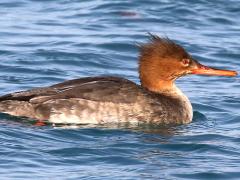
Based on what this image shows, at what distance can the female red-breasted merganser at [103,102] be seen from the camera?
12.2m

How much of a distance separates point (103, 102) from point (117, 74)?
3.47 meters

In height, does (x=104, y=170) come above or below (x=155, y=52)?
below

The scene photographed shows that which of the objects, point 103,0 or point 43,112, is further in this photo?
point 103,0

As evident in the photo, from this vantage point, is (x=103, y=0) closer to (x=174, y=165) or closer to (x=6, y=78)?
(x=6, y=78)

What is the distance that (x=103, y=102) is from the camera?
12.3 meters

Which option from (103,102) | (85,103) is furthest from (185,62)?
(85,103)

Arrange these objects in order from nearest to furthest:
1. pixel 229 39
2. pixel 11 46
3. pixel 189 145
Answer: pixel 189 145
pixel 11 46
pixel 229 39

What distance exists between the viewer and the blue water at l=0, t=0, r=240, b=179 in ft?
33.8

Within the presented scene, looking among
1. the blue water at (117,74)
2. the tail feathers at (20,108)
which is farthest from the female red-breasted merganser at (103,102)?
the blue water at (117,74)

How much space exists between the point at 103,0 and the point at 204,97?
745 cm

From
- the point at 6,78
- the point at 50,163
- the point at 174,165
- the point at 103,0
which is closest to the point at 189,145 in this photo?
the point at 174,165

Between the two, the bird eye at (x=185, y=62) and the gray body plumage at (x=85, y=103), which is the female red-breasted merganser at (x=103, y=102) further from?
the bird eye at (x=185, y=62)

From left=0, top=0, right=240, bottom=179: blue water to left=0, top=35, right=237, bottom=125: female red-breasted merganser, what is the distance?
223 millimetres

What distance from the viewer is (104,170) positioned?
10148mm
